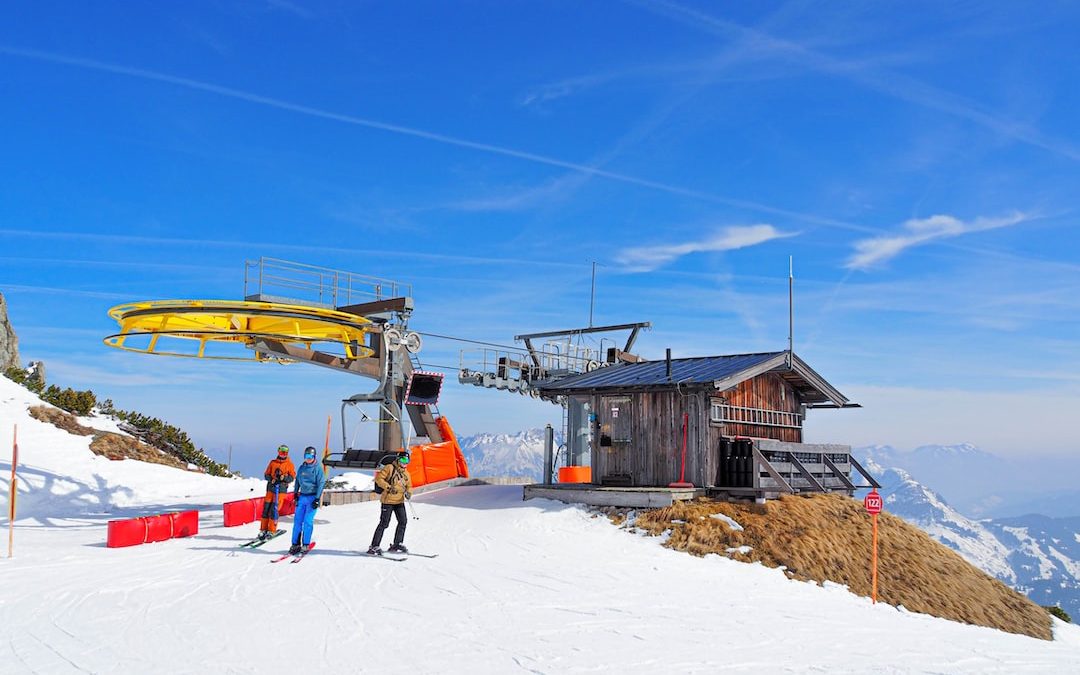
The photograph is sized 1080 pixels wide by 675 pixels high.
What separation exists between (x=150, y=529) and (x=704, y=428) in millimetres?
12879

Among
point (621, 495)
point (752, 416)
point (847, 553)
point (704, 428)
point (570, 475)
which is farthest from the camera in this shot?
point (570, 475)

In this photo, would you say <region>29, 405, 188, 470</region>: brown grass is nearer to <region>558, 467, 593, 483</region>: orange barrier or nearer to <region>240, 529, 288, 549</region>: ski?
<region>240, 529, 288, 549</region>: ski

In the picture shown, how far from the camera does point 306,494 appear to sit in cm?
1545

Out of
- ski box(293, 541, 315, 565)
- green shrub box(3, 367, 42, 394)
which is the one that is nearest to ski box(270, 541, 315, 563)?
ski box(293, 541, 315, 565)

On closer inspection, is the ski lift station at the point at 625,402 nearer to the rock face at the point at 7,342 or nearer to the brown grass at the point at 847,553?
the brown grass at the point at 847,553

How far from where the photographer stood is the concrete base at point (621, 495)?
763 inches

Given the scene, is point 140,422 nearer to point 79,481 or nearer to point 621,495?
point 79,481

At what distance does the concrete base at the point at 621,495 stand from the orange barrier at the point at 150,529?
8.50 meters

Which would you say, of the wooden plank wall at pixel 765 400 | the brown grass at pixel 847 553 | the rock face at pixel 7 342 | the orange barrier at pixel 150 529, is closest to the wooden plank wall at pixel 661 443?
the wooden plank wall at pixel 765 400

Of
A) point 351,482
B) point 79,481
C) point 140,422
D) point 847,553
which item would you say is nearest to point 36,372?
point 140,422

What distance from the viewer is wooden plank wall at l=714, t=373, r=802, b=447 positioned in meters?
22.2

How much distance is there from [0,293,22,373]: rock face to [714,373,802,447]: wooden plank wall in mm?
38788

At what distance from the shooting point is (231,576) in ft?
44.2

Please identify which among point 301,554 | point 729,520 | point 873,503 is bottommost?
point 301,554
